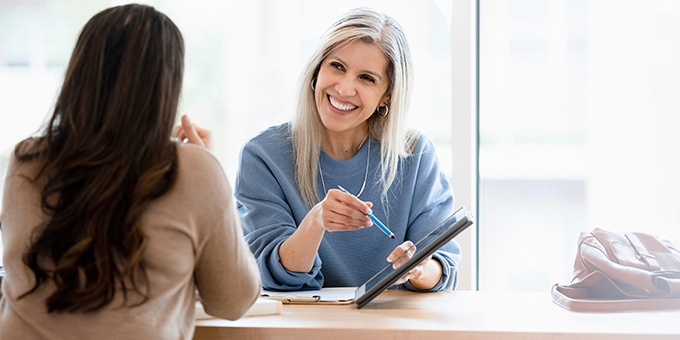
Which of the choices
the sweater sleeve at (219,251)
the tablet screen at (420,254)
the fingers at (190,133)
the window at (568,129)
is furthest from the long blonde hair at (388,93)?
the window at (568,129)

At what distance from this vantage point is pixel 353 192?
216 cm

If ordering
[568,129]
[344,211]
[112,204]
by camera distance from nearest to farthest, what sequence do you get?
[112,204] → [344,211] → [568,129]

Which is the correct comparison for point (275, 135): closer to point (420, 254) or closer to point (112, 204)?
point (420, 254)

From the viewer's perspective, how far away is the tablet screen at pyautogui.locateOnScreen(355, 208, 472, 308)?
1.57 meters

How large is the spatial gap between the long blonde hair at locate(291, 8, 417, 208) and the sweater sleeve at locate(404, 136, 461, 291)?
0.05m

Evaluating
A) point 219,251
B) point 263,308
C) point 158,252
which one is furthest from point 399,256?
point 158,252

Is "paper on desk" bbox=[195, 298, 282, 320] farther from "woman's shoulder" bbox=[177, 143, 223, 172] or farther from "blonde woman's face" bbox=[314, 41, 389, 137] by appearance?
"blonde woman's face" bbox=[314, 41, 389, 137]

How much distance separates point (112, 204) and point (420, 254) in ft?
2.09

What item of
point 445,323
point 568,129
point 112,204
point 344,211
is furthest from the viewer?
point 568,129

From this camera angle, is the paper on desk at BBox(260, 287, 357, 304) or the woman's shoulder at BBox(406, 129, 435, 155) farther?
the woman's shoulder at BBox(406, 129, 435, 155)

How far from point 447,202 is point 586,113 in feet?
3.22

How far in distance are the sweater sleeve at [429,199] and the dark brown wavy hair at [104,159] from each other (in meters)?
0.93

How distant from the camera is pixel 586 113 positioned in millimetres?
2889

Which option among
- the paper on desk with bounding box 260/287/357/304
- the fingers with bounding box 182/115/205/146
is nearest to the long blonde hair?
the paper on desk with bounding box 260/287/357/304
